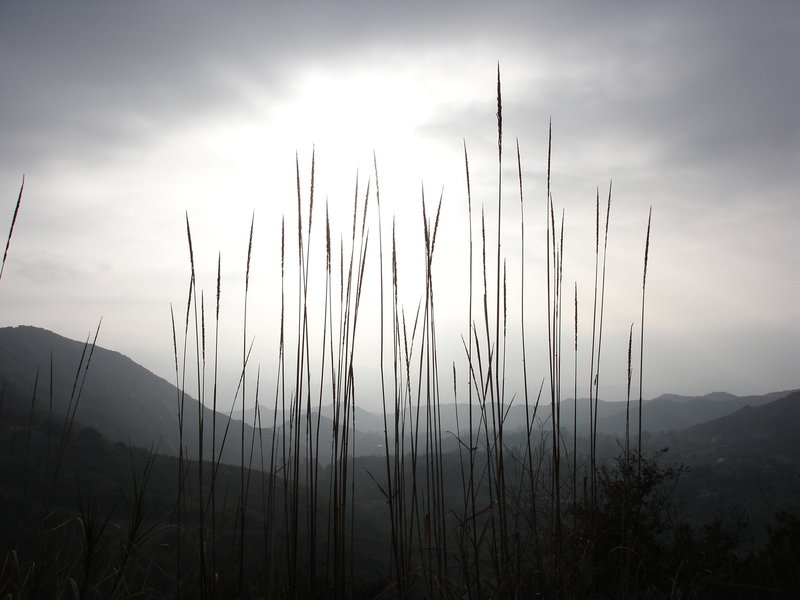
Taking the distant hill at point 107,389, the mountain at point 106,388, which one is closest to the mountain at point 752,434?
the distant hill at point 107,389

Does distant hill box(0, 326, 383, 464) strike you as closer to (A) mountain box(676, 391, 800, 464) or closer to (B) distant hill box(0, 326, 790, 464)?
(B) distant hill box(0, 326, 790, 464)

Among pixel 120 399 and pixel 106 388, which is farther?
pixel 106 388

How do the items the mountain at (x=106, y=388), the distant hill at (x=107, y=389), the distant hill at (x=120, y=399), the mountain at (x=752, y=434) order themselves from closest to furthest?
the mountain at (x=752, y=434) → the distant hill at (x=120, y=399) → the distant hill at (x=107, y=389) → the mountain at (x=106, y=388)

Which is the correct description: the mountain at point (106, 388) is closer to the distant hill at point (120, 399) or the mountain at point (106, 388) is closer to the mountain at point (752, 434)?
the distant hill at point (120, 399)

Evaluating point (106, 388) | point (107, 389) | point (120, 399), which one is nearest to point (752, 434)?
point (120, 399)

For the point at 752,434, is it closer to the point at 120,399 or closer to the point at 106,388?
the point at 120,399

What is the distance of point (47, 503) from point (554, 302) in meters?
2.01

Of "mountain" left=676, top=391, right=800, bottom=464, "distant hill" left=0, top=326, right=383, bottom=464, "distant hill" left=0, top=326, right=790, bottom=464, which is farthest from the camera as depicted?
"distant hill" left=0, top=326, right=383, bottom=464

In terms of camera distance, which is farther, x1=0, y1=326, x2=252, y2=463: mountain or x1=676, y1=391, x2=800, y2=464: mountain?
x1=0, y1=326, x2=252, y2=463: mountain

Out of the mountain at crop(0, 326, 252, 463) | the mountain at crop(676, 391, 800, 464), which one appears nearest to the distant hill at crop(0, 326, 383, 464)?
the mountain at crop(0, 326, 252, 463)

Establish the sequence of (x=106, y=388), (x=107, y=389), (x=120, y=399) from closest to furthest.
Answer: (x=120, y=399) < (x=107, y=389) < (x=106, y=388)

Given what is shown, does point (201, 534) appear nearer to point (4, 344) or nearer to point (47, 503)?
point (47, 503)

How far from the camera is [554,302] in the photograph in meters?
1.95

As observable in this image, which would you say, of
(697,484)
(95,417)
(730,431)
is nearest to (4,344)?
(95,417)
